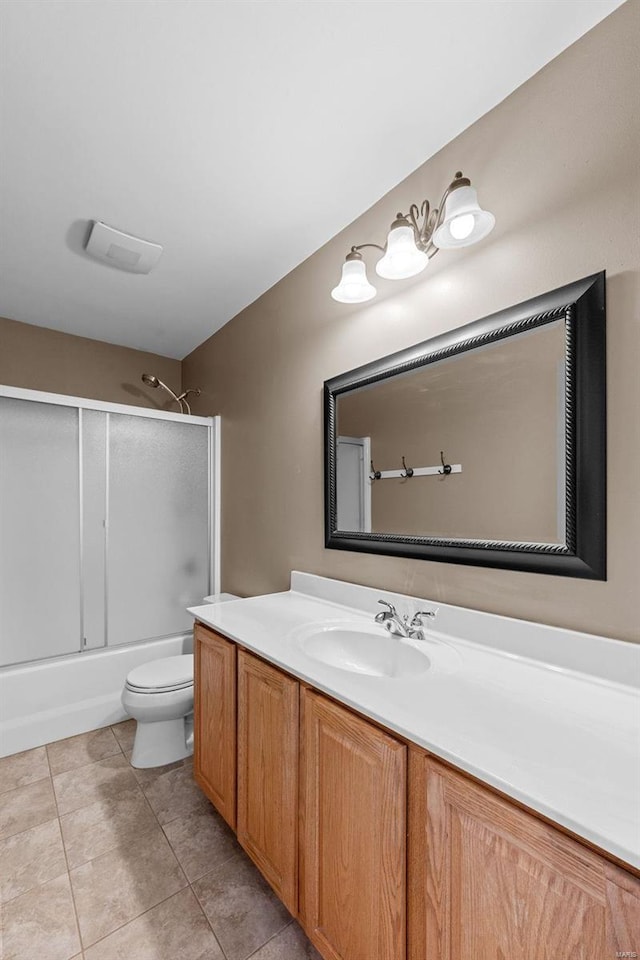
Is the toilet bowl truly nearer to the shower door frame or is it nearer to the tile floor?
the tile floor

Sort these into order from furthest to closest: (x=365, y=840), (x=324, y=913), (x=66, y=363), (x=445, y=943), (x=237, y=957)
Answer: (x=66, y=363) → (x=237, y=957) → (x=324, y=913) → (x=365, y=840) → (x=445, y=943)

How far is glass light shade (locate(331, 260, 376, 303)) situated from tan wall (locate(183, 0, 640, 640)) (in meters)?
0.14

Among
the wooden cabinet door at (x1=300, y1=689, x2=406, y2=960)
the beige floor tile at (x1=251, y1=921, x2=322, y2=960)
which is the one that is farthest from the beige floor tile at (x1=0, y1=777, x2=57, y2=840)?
the wooden cabinet door at (x1=300, y1=689, x2=406, y2=960)

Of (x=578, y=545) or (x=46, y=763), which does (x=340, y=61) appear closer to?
(x=578, y=545)

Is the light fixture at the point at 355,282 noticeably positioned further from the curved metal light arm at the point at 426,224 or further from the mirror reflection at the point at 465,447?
the mirror reflection at the point at 465,447

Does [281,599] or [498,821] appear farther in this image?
[281,599]

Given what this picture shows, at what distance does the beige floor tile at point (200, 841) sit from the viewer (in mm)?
A: 1457

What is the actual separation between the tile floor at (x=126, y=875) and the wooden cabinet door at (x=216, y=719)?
0.18 meters

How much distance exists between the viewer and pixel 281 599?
6.20 feet

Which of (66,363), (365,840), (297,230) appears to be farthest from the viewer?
(66,363)

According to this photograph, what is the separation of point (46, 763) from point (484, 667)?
7.08 ft

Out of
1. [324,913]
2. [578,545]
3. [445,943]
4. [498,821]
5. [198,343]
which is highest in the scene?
[198,343]

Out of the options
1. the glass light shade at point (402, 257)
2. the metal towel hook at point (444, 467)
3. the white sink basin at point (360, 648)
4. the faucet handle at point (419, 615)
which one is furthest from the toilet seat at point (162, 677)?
the glass light shade at point (402, 257)

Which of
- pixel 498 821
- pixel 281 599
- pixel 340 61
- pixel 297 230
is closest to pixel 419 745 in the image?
pixel 498 821
